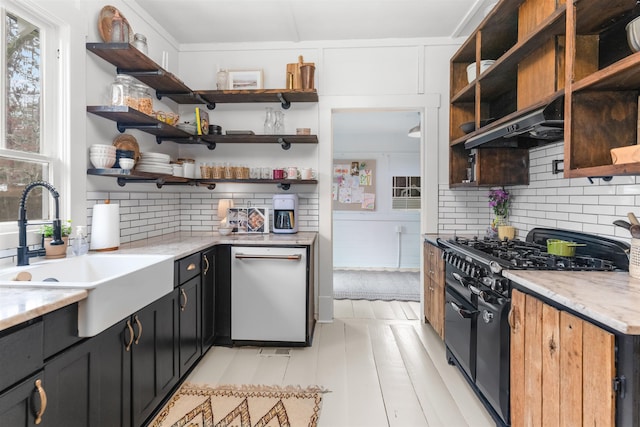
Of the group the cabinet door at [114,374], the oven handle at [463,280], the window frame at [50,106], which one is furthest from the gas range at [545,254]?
the window frame at [50,106]

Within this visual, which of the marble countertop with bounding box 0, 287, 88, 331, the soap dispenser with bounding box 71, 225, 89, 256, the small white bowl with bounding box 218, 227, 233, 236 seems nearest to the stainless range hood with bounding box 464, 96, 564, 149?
the marble countertop with bounding box 0, 287, 88, 331

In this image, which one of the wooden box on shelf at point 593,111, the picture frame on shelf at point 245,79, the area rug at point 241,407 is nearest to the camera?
the wooden box on shelf at point 593,111

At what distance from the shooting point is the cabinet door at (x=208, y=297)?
2.62 metres

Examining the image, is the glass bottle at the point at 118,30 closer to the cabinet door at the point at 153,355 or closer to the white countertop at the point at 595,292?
the cabinet door at the point at 153,355

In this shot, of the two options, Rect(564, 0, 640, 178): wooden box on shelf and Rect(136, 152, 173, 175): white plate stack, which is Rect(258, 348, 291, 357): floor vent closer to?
Rect(136, 152, 173, 175): white plate stack

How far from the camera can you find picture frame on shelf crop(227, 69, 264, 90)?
340 cm

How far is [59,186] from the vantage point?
6.79 feet

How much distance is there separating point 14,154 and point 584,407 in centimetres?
275

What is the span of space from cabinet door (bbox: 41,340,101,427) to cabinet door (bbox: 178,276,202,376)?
85cm

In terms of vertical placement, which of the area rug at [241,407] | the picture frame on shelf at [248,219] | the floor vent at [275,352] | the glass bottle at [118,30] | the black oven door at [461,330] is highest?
the glass bottle at [118,30]

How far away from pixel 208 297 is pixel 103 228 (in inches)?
35.9

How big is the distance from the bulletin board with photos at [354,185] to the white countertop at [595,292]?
14.8ft

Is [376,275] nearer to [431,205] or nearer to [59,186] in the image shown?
[431,205]

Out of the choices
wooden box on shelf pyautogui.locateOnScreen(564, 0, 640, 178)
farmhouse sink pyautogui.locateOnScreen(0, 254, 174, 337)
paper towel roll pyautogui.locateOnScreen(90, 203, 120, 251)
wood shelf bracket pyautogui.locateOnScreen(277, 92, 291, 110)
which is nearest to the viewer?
farmhouse sink pyautogui.locateOnScreen(0, 254, 174, 337)
